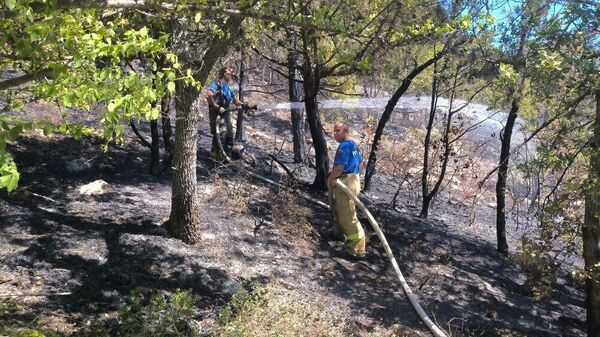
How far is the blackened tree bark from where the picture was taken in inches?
194

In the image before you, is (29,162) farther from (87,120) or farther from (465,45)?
(465,45)

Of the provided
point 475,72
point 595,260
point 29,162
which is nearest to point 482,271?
point 595,260

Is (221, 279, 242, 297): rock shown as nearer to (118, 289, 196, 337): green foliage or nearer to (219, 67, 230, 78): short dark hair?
(118, 289, 196, 337): green foliage

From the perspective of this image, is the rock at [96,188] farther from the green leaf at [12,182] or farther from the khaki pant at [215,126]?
the green leaf at [12,182]

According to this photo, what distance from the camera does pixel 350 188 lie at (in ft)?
21.2

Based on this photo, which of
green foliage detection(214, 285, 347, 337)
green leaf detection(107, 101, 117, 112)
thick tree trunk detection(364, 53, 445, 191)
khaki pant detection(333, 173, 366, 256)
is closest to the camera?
green leaf detection(107, 101, 117, 112)

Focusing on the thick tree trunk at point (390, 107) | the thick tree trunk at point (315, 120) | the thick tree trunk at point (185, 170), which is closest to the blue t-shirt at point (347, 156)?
the thick tree trunk at point (315, 120)

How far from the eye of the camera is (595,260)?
208 inches

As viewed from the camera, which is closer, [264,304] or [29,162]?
[264,304]

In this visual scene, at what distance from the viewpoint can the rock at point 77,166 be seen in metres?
6.68

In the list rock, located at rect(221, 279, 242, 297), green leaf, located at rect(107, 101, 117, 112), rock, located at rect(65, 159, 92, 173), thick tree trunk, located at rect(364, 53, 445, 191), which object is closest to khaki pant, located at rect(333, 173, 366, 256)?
rock, located at rect(221, 279, 242, 297)

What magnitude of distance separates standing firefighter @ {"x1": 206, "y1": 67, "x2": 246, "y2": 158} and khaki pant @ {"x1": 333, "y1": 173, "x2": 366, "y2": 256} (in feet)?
8.17

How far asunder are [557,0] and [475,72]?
3137 mm

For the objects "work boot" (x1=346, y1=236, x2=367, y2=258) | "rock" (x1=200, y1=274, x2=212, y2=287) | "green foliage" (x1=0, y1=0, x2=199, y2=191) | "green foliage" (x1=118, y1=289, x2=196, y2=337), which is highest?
"green foliage" (x1=0, y1=0, x2=199, y2=191)
